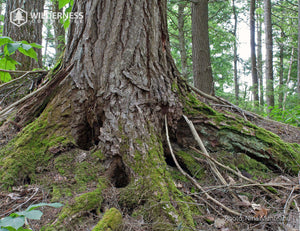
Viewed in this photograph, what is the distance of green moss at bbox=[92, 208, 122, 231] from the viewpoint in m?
1.49

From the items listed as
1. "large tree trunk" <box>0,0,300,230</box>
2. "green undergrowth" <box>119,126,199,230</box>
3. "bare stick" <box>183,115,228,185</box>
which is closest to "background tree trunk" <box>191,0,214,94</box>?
"large tree trunk" <box>0,0,300,230</box>

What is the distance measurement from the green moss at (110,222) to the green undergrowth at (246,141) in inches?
61.5

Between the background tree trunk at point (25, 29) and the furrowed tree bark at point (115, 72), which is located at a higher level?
the background tree trunk at point (25, 29)

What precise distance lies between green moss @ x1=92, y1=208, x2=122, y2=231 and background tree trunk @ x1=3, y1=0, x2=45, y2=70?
12.2 ft

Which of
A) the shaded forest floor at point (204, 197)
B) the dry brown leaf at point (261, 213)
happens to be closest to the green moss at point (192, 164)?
the shaded forest floor at point (204, 197)

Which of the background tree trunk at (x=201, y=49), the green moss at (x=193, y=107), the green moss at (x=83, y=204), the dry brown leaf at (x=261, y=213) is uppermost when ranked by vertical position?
the background tree trunk at (x=201, y=49)

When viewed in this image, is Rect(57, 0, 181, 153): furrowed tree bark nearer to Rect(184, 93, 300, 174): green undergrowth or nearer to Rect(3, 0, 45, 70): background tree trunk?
Rect(184, 93, 300, 174): green undergrowth

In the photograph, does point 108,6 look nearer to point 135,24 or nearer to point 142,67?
point 135,24

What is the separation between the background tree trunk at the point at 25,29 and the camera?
4199 mm

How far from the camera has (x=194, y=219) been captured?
176 centimetres

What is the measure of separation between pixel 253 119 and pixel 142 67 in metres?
2.24

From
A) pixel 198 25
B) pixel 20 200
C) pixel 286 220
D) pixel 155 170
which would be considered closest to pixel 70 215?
pixel 20 200

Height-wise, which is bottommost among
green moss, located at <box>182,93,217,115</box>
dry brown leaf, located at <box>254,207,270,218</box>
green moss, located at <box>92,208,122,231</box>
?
dry brown leaf, located at <box>254,207,270,218</box>

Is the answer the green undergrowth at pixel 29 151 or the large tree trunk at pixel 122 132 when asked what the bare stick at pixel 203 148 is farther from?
the green undergrowth at pixel 29 151
